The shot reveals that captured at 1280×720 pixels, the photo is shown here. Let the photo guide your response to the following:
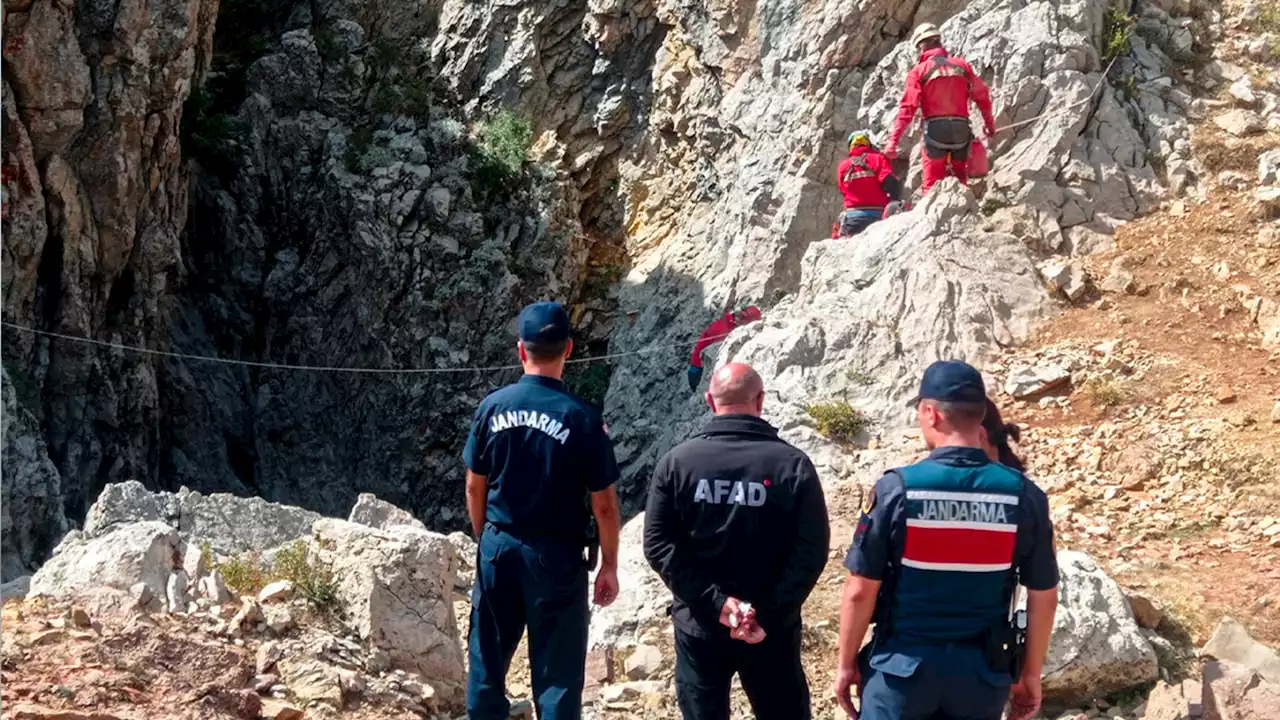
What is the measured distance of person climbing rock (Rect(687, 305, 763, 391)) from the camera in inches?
507

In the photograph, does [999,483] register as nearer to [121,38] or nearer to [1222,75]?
[1222,75]

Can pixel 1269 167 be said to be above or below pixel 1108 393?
above

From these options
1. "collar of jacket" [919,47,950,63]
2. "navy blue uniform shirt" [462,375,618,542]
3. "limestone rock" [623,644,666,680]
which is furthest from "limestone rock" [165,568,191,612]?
"collar of jacket" [919,47,950,63]

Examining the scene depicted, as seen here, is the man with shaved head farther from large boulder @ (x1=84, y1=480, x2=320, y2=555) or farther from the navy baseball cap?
large boulder @ (x1=84, y1=480, x2=320, y2=555)

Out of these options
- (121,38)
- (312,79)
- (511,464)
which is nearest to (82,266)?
(121,38)

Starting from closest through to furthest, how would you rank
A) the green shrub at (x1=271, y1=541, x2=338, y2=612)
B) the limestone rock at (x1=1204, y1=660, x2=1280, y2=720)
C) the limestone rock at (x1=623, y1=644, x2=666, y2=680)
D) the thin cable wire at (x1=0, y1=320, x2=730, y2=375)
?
the limestone rock at (x1=1204, y1=660, x2=1280, y2=720) < the green shrub at (x1=271, y1=541, x2=338, y2=612) < the limestone rock at (x1=623, y1=644, x2=666, y2=680) < the thin cable wire at (x1=0, y1=320, x2=730, y2=375)

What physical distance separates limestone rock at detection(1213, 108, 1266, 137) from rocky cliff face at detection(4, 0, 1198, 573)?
1.36 ft

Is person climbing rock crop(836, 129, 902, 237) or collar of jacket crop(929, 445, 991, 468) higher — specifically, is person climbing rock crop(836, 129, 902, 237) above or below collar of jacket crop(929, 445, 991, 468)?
above

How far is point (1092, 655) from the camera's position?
19.0ft

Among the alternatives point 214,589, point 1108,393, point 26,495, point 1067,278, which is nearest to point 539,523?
point 214,589

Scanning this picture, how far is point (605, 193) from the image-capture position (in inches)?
707

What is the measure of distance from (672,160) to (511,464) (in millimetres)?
13124

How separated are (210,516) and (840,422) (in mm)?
5012

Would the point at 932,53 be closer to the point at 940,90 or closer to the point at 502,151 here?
the point at 940,90
